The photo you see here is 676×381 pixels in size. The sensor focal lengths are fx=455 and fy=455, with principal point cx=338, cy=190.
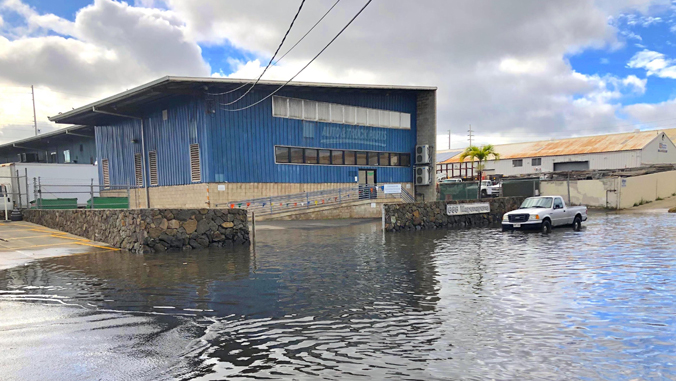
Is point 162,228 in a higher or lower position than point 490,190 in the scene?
higher

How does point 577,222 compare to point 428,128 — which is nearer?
point 577,222

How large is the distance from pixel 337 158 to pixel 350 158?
1.22 meters

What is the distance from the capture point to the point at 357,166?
117 ft

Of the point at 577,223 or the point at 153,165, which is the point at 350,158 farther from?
the point at 577,223

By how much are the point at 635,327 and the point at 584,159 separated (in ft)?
184

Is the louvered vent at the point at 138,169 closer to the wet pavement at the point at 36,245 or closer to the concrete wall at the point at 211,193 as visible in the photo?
the concrete wall at the point at 211,193

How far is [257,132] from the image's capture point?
30.1 m

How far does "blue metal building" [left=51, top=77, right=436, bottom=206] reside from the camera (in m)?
28.4

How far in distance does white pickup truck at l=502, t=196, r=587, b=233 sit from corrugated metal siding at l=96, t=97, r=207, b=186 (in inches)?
710

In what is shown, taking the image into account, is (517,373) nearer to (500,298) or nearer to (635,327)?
(635,327)

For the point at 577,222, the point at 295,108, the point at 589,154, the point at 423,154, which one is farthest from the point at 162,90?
the point at 589,154

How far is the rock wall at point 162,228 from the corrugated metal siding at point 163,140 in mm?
11429

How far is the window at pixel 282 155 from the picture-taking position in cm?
3112

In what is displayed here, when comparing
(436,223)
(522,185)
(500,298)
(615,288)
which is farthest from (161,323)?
(522,185)
